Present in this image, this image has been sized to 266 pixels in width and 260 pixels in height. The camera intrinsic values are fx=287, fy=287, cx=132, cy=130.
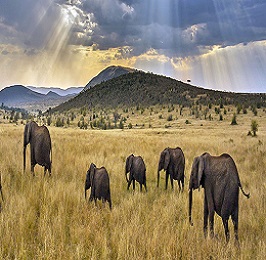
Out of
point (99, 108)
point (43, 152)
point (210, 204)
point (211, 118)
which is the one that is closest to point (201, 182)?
point (210, 204)

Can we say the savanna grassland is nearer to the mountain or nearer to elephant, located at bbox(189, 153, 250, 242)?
elephant, located at bbox(189, 153, 250, 242)

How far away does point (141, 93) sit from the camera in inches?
3083

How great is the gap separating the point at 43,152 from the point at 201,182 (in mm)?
4636

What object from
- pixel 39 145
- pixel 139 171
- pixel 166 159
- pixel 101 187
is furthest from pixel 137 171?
pixel 39 145

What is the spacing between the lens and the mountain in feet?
219

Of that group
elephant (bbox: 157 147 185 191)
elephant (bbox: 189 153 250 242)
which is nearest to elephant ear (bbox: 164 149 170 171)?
elephant (bbox: 157 147 185 191)

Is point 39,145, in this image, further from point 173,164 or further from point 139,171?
point 173,164

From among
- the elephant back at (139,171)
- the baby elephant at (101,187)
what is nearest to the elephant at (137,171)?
the elephant back at (139,171)

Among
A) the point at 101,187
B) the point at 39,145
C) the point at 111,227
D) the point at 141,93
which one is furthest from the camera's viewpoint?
the point at 141,93

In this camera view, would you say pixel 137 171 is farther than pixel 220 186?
Yes

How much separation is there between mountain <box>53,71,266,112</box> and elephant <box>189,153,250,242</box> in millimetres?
53586

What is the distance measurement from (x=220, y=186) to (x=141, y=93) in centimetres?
7537

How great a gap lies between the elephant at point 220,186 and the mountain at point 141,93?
5359cm

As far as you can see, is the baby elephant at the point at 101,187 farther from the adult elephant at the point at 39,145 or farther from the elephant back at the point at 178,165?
the elephant back at the point at 178,165
